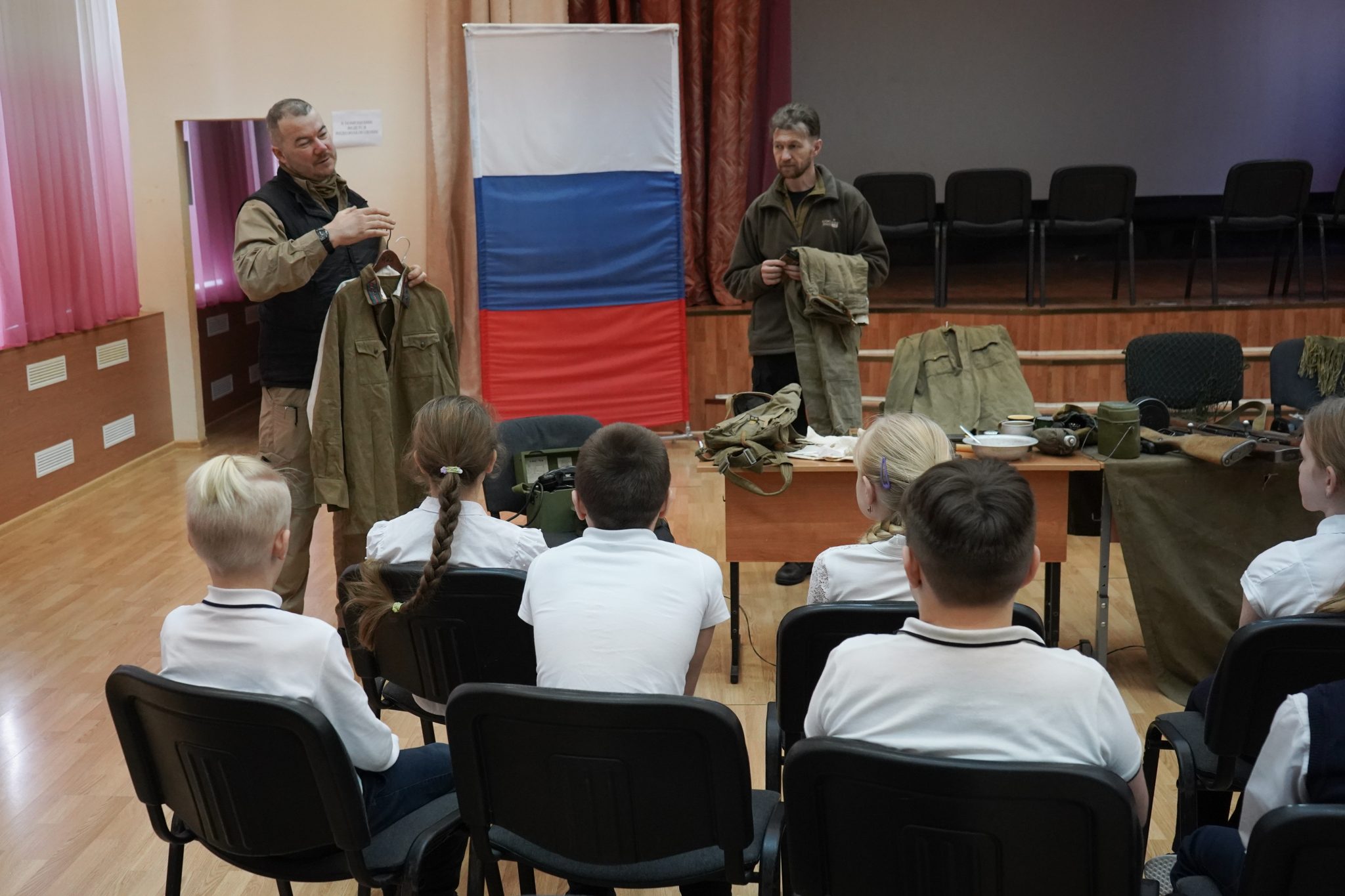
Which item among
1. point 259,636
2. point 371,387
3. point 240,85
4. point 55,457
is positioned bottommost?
point 55,457

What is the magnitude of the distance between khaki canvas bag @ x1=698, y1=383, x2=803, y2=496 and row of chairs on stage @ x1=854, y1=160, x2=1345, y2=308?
3.60 metres

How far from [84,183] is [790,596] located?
164 inches

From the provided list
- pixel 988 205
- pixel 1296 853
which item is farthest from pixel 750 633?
pixel 988 205

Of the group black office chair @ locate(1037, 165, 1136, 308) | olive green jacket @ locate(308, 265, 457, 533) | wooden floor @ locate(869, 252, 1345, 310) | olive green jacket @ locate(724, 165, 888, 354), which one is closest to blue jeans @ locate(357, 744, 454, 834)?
olive green jacket @ locate(308, 265, 457, 533)

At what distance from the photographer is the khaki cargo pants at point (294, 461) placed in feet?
11.6

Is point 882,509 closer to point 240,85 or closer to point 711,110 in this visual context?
point 711,110

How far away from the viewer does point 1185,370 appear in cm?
426

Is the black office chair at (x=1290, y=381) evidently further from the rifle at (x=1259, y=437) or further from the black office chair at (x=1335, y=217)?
the black office chair at (x=1335, y=217)

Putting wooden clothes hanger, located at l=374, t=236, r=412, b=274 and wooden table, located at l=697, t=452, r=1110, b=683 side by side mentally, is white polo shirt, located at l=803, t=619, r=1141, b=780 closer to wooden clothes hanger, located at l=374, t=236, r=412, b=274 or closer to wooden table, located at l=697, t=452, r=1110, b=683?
wooden table, located at l=697, t=452, r=1110, b=683

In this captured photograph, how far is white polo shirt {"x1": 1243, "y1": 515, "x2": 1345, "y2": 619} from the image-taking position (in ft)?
7.13

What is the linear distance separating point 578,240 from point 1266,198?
3.92 metres

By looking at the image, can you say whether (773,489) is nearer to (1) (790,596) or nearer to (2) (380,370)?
(1) (790,596)

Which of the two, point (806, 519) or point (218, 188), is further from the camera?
point (218, 188)

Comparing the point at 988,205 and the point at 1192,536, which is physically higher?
the point at 988,205
